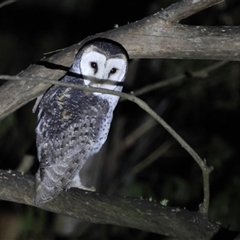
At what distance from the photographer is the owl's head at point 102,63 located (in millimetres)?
2098

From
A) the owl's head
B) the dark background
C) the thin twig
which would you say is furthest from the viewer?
the dark background

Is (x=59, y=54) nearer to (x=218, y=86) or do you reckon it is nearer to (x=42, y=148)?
(x=42, y=148)

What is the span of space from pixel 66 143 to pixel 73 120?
9cm

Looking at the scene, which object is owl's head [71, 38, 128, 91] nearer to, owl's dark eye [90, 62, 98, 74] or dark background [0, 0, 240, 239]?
owl's dark eye [90, 62, 98, 74]

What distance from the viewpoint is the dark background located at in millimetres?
3938

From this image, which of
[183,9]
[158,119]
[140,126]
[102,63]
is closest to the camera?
[158,119]

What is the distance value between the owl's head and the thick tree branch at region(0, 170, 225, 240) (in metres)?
0.44

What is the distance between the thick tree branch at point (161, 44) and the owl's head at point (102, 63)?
0.11 feet

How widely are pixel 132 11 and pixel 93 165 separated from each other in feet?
3.55

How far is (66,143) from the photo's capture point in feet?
7.57

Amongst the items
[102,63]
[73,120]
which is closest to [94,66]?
[102,63]

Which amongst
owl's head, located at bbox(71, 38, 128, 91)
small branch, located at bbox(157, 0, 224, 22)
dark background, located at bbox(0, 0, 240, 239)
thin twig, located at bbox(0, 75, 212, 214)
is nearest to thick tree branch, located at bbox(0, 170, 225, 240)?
thin twig, located at bbox(0, 75, 212, 214)

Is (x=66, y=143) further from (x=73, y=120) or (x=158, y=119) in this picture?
(x=158, y=119)

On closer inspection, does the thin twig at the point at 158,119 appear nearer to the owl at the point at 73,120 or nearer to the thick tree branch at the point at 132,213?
the thick tree branch at the point at 132,213
